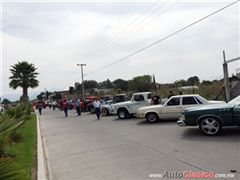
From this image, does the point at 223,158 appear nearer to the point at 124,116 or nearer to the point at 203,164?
the point at 203,164

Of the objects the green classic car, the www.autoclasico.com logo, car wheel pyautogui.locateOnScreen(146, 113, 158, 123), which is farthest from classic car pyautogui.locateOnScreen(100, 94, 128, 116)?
the www.autoclasico.com logo

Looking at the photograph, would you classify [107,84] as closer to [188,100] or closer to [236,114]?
[188,100]

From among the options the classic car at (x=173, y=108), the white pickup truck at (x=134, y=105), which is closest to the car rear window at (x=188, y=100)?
the classic car at (x=173, y=108)

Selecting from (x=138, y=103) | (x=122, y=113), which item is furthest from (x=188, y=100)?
(x=122, y=113)

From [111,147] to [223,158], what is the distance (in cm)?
391

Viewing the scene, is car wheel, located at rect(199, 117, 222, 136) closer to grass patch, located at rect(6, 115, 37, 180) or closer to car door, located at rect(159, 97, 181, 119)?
car door, located at rect(159, 97, 181, 119)

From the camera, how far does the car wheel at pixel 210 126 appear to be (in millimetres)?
10531

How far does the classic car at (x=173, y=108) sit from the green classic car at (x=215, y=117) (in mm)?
4681

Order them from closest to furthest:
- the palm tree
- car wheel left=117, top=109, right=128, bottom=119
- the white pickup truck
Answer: the white pickup truck < car wheel left=117, top=109, right=128, bottom=119 < the palm tree

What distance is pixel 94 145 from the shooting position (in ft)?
35.9

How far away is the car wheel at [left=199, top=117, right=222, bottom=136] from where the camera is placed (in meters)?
10.5

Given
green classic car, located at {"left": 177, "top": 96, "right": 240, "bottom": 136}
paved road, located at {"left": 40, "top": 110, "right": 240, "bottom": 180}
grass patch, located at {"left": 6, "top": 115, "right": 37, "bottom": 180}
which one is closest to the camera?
paved road, located at {"left": 40, "top": 110, "right": 240, "bottom": 180}

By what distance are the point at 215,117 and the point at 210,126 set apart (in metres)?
0.35

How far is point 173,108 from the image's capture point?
1616cm
